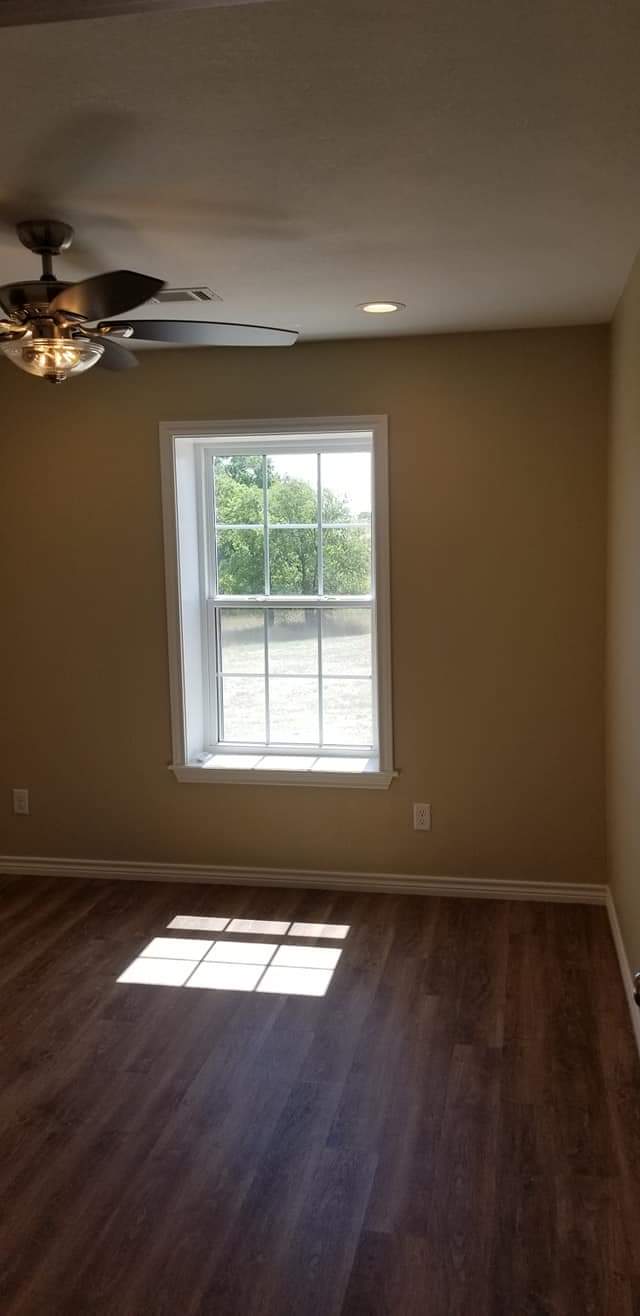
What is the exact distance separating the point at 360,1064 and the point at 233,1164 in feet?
1.93

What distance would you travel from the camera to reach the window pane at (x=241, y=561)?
188 inches

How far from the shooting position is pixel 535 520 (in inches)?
169

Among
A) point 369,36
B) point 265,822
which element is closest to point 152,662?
point 265,822

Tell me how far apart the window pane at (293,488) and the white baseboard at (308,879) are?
1.59 metres

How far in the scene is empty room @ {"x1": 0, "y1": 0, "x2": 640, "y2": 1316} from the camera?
205 cm

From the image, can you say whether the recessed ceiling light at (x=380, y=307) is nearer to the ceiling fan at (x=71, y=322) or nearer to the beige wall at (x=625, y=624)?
the beige wall at (x=625, y=624)

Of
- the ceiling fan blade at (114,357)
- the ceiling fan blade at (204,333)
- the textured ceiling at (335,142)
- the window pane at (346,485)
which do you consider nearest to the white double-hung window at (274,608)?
the window pane at (346,485)

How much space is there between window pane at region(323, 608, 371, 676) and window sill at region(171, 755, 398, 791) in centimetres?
42

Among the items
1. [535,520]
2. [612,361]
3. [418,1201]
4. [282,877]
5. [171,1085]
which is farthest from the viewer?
[282,877]

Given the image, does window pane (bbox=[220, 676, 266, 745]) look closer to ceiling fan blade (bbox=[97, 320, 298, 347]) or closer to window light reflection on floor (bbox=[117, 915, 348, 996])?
window light reflection on floor (bbox=[117, 915, 348, 996])

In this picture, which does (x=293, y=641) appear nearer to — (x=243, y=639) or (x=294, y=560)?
(x=243, y=639)

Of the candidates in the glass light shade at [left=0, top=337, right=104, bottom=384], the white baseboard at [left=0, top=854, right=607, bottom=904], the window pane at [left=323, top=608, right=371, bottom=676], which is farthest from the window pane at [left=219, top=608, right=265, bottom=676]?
the glass light shade at [left=0, top=337, right=104, bottom=384]

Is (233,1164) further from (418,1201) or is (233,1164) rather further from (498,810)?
(498,810)

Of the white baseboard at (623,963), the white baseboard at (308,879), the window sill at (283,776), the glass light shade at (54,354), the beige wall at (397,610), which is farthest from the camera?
the window sill at (283,776)
